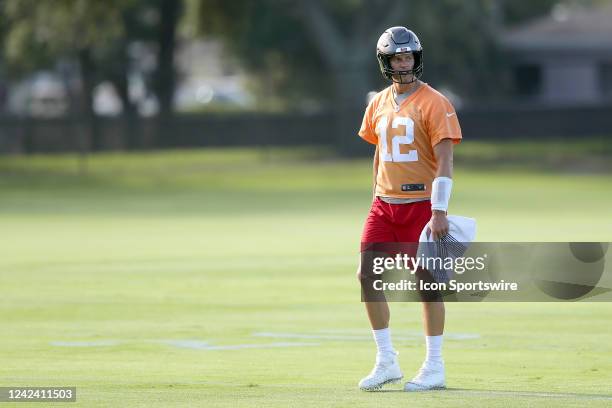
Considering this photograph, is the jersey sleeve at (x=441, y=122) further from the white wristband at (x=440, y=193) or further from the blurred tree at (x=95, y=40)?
the blurred tree at (x=95, y=40)

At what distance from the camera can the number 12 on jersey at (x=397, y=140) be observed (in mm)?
9617

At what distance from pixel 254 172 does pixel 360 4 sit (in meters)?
9.84

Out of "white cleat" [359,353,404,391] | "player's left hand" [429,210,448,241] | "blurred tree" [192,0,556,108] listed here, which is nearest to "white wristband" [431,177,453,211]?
"player's left hand" [429,210,448,241]

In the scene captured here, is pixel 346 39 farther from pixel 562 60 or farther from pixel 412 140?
pixel 412 140

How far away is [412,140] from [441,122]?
24cm

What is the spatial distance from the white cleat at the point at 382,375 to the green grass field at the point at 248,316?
15 cm

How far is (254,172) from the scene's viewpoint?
45312 mm

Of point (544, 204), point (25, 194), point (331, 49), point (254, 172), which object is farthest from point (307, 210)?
point (331, 49)

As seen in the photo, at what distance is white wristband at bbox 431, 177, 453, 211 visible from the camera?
30.7 ft

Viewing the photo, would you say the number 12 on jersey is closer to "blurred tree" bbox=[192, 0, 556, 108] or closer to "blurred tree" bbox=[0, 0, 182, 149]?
"blurred tree" bbox=[0, 0, 182, 149]

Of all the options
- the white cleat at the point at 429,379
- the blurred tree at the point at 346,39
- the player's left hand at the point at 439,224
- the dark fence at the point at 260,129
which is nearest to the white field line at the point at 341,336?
the white cleat at the point at 429,379

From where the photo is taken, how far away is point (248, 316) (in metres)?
13.6

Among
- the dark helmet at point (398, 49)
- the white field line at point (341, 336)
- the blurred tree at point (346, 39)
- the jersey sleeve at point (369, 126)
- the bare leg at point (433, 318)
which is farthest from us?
the blurred tree at point (346, 39)

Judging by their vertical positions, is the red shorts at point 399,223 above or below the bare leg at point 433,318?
above
